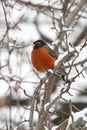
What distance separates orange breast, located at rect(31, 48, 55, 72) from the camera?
5.78m

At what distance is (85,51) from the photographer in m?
3.80

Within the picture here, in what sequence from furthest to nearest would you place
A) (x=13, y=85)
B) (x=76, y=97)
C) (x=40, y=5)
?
(x=76, y=97)
(x=40, y=5)
(x=13, y=85)

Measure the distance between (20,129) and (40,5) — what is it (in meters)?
3.19

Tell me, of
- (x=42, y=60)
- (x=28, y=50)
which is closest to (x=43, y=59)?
(x=42, y=60)

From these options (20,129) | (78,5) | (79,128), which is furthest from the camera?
(78,5)

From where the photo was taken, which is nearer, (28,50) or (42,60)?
(42,60)

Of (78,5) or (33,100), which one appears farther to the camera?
(78,5)

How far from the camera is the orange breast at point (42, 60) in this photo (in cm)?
578

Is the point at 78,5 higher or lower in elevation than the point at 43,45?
higher

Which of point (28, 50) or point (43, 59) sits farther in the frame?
point (28, 50)

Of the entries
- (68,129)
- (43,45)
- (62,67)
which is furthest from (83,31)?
(68,129)

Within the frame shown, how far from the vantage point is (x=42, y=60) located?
5844mm

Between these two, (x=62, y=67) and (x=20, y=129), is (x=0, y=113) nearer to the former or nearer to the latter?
Answer: (x=20, y=129)

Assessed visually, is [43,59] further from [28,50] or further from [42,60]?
[28,50]
